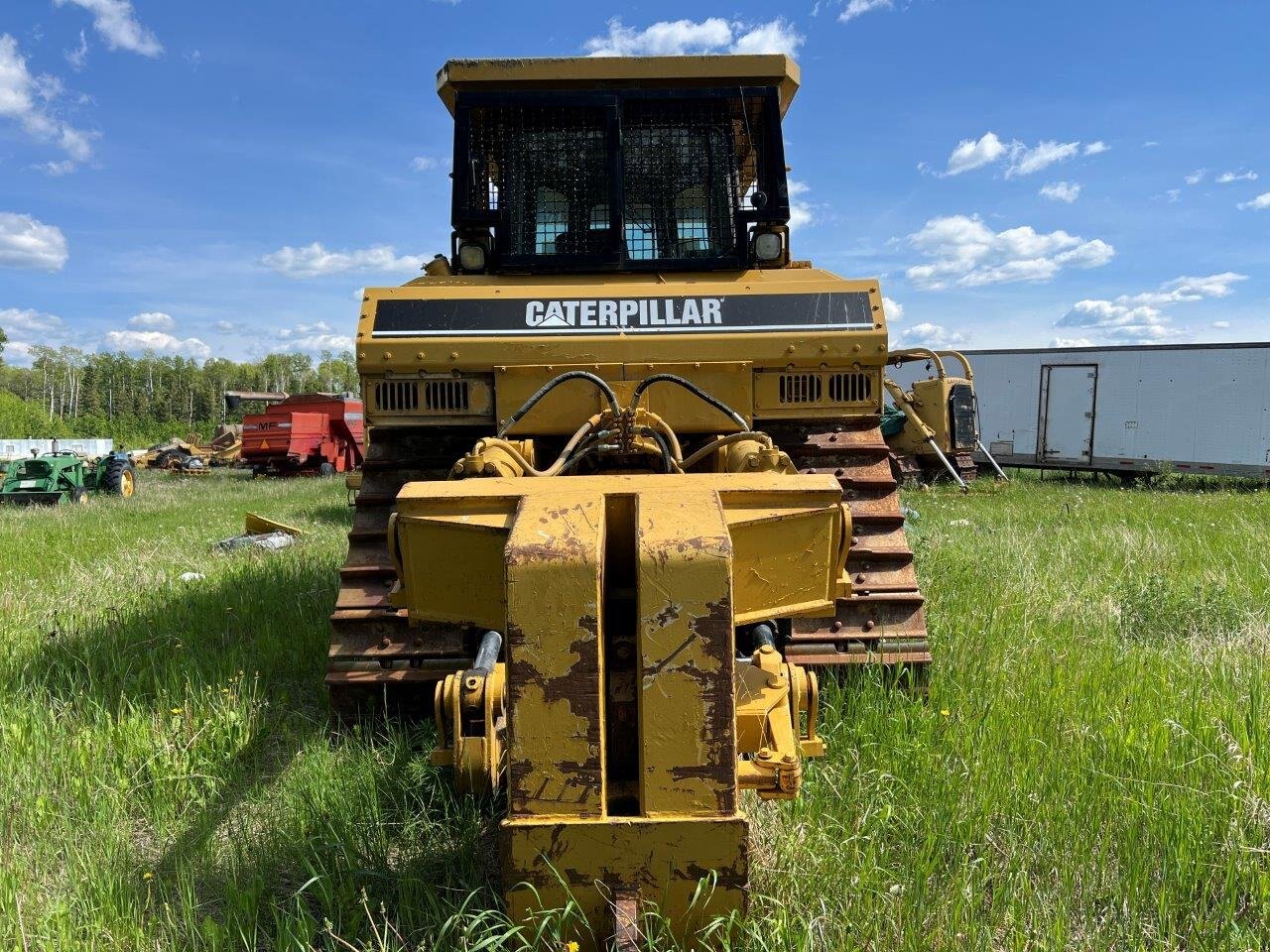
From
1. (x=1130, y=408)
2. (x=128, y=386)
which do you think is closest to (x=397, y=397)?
(x=1130, y=408)

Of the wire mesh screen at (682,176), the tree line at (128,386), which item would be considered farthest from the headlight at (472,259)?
the tree line at (128,386)

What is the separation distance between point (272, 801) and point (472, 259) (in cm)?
274

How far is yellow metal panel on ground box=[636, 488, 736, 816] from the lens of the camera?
6.54ft

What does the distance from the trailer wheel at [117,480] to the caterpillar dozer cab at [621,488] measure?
17127 millimetres

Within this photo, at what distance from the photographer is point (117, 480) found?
1897cm

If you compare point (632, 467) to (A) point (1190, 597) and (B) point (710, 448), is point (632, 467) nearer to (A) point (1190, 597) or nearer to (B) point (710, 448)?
(B) point (710, 448)

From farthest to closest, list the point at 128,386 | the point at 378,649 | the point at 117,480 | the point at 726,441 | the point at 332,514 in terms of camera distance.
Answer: the point at 128,386 < the point at 117,480 < the point at 332,514 < the point at 378,649 < the point at 726,441

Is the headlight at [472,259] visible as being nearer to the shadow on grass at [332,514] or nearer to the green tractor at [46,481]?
the shadow on grass at [332,514]

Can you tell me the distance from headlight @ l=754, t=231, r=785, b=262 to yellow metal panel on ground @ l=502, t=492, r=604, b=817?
122 inches

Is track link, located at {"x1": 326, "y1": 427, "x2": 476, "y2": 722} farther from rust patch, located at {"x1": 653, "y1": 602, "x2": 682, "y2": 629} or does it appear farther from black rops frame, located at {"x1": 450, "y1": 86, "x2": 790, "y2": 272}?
rust patch, located at {"x1": 653, "y1": 602, "x2": 682, "y2": 629}

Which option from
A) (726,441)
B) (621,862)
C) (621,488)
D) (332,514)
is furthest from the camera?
(332,514)

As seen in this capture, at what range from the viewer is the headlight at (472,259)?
4609 mm

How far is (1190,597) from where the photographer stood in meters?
5.63

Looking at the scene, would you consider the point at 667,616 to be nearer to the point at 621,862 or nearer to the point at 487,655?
the point at 621,862
